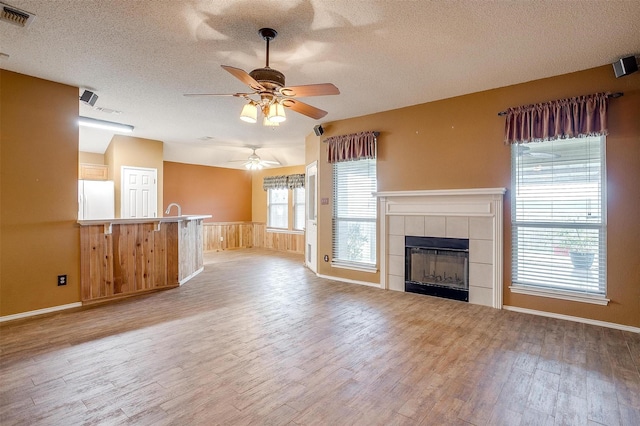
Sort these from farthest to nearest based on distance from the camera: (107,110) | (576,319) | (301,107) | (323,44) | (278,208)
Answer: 1. (278,208)
2. (107,110)
3. (576,319)
4. (301,107)
5. (323,44)

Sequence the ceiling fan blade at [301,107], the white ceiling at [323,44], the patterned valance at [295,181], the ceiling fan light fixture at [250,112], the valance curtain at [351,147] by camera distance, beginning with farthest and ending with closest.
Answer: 1. the patterned valance at [295,181]
2. the valance curtain at [351,147]
3. the ceiling fan blade at [301,107]
4. the ceiling fan light fixture at [250,112]
5. the white ceiling at [323,44]

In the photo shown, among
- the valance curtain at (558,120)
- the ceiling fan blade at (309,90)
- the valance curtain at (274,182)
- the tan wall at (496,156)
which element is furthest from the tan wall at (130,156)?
the valance curtain at (558,120)

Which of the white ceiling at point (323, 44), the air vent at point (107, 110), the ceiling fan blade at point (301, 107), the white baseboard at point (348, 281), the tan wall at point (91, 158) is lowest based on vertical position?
the white baseboard at point (348, 281)

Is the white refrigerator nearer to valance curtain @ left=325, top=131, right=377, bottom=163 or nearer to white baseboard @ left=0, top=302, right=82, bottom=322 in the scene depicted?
white baseboard @ left=0, top=302, right=82, bottom=322

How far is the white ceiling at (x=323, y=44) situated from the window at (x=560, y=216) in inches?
36.8

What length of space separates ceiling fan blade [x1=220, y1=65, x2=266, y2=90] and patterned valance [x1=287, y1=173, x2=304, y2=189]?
6.04 metres

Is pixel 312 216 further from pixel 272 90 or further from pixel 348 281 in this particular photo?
pixel 272 90

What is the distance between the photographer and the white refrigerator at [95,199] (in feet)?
20.2

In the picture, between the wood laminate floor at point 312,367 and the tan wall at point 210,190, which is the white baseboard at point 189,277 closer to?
the wood laminate floor at point 312,367

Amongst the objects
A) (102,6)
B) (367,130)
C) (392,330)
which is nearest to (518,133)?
(367,130)

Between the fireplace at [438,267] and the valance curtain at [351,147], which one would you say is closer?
the fireplace at [438,267]

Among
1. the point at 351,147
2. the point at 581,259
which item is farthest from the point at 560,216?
the point at 351,147

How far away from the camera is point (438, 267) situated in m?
4.45

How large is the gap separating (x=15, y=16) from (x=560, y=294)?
19.0ft
